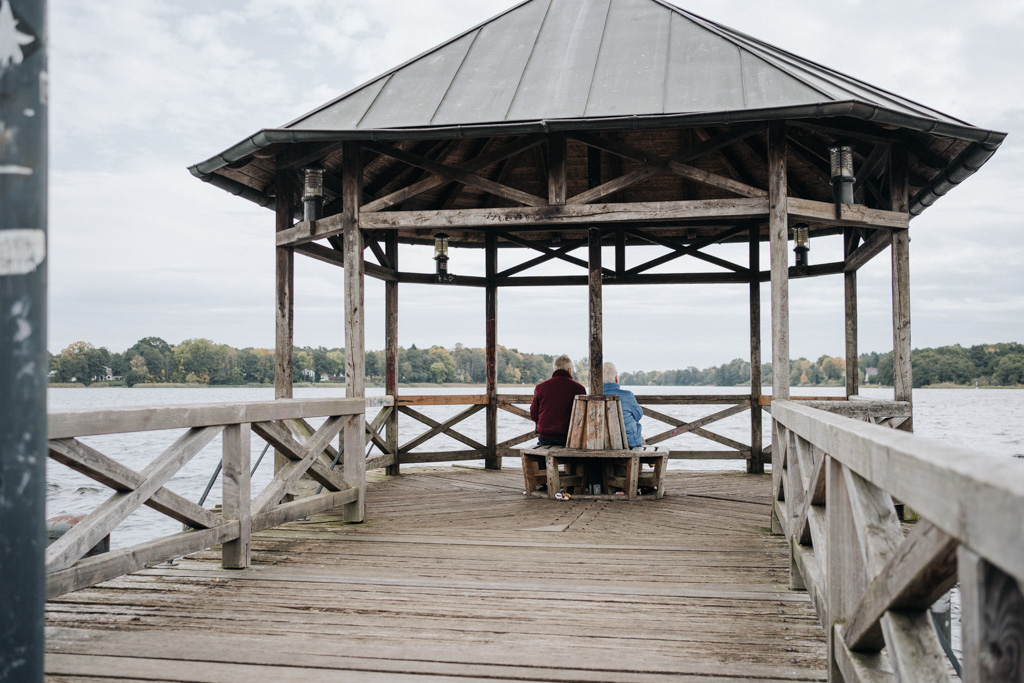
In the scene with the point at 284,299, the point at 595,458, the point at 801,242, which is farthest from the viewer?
the point at 801,242

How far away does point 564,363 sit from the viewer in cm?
759

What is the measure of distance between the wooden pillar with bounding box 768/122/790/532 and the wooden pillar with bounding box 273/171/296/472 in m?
4.12

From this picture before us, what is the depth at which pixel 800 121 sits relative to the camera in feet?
19.0

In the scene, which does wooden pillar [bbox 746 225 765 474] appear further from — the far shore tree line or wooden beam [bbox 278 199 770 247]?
the far shore tree line

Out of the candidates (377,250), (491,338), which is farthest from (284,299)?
(491,338)

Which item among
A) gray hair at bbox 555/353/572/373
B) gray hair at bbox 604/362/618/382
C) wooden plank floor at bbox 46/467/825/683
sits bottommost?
wooden plank floor at bbox 46/467/825/683

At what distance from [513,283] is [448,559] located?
18.0 ft

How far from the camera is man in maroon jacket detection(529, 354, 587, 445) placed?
7414 millimetres

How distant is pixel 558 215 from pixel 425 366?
2322 centimetres

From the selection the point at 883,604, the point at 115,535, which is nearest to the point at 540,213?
the point at 883,604

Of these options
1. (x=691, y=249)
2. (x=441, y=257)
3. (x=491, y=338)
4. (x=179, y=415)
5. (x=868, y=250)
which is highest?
(x=691, y=249)

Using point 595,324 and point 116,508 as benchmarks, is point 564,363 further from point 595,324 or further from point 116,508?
point 116,508

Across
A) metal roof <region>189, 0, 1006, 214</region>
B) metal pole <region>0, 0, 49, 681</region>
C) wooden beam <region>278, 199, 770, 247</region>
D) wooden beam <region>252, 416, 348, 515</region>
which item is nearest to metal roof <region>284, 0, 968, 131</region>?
metal roof <region>189, 0, 1006, 214</region>

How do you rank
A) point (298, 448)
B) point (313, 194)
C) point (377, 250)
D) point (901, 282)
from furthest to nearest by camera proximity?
point (377, 250)
point (901, 282)
point (313, 194)
point (298, 448)
